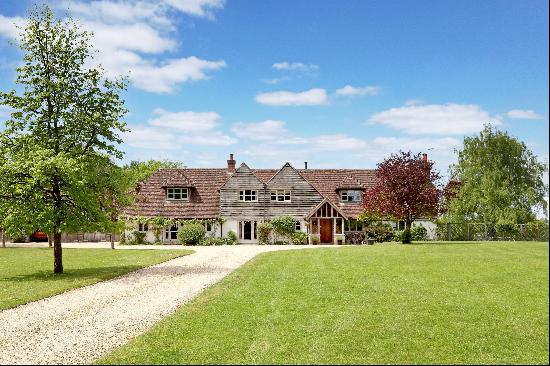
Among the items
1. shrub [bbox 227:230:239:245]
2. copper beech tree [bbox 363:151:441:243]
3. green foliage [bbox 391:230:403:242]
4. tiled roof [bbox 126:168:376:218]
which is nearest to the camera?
copper beech tree [bbox 363:151:441:243]

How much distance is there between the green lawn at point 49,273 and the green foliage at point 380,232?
73.3ft

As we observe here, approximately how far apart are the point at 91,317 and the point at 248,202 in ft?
132

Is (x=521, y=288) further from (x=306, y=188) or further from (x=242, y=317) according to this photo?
(x=306, y=188)

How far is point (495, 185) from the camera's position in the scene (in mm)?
64500

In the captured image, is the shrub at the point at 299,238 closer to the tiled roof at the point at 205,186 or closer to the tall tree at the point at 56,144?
the tiled roof at the point at 205,186

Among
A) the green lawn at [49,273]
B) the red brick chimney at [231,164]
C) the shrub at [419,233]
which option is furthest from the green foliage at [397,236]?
the green lawn at [49,273]

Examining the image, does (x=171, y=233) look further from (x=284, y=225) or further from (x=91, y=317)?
(x=91, y=317)

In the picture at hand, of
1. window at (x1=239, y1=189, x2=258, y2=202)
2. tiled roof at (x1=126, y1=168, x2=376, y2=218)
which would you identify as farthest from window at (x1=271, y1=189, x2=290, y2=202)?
tiled roof at (x1=126, y1=168, x2=376, y2=218)

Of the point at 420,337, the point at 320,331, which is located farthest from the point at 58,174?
the point at 420,337

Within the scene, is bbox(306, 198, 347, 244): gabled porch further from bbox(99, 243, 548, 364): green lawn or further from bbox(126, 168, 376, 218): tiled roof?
bbox(99, 243, 548, 364): green lawn

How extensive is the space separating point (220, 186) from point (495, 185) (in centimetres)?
3362

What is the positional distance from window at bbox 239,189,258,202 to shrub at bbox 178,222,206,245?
5816mm

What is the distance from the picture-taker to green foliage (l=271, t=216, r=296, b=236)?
5288 centimetres

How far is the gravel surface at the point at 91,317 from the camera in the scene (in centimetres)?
1141
